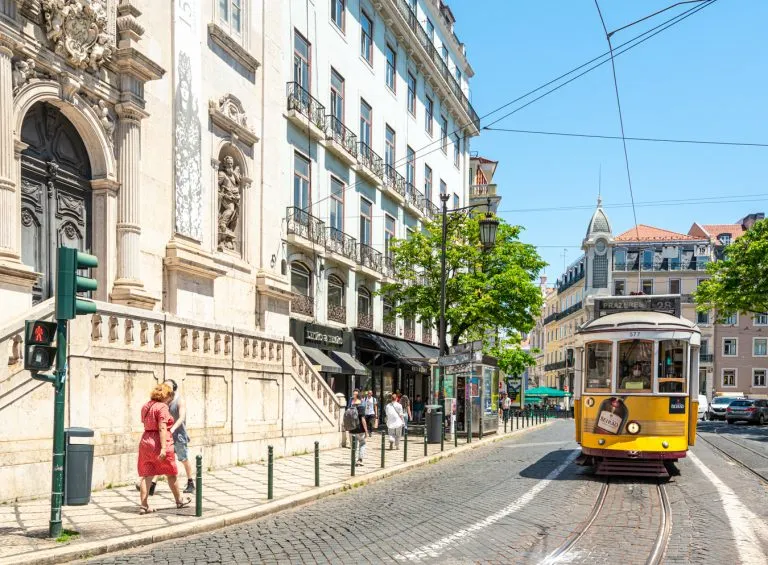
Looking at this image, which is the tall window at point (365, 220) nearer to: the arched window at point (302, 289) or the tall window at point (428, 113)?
the arched window at point (302, 289)

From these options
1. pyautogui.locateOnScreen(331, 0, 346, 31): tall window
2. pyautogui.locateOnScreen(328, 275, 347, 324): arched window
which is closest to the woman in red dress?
pyautogui.locateOnScreen(328, 275, 347, 324): arched window

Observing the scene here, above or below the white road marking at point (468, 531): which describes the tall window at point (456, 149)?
above

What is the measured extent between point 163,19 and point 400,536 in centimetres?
1398

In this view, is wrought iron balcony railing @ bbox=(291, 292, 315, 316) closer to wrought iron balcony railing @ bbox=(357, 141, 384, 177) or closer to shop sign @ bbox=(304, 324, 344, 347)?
shop sign @ bbox=(304, 324, 344, 347)

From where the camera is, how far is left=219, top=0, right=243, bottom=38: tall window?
21438 mm

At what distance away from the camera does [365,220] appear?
3319 centimetres

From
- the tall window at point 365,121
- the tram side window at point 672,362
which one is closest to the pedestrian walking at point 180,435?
the tram side window at point 672,362

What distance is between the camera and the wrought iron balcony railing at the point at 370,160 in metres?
32.3

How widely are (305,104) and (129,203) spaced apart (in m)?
11.5

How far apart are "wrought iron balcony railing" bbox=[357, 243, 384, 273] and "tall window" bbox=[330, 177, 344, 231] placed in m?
1.63

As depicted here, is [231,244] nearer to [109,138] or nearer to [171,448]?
[109,138]

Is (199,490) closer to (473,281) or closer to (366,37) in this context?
(473,281)

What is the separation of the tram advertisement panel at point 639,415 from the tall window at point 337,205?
53.8 ft

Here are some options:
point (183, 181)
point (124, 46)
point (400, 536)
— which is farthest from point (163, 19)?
point (400, 536)
